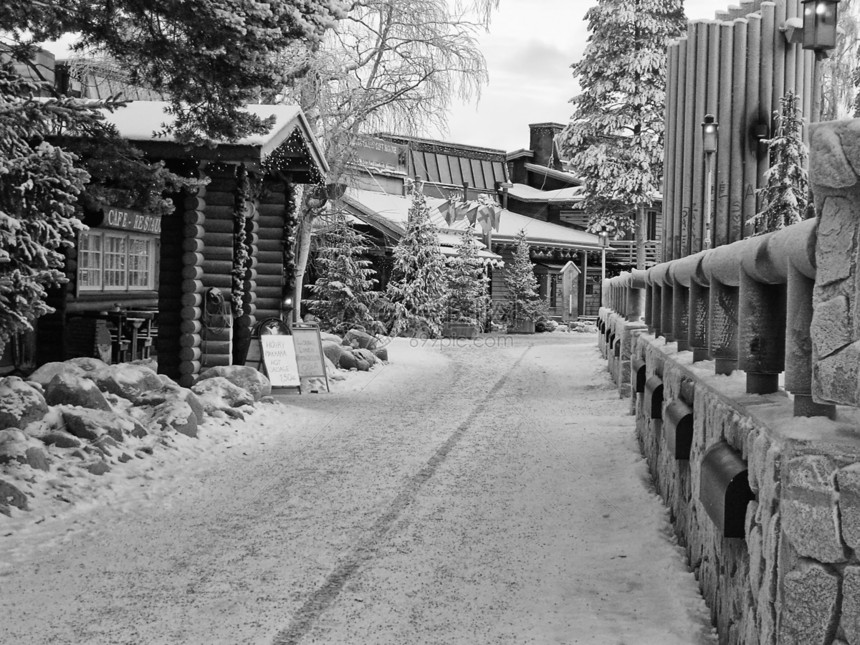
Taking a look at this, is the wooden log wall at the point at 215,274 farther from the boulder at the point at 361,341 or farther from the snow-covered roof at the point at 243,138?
the boulder at the point at 361,341

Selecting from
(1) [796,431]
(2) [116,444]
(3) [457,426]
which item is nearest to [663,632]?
(1) [796,431]

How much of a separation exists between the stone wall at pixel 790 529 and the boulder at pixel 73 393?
624cm

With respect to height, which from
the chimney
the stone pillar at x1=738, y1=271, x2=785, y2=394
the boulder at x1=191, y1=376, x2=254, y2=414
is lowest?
the boulder at x1=191, y1=376, x2=254, y2=414

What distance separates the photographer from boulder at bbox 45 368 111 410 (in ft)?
28.0

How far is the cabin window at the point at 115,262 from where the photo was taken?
14.8m

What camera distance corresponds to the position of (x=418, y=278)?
88.6ft

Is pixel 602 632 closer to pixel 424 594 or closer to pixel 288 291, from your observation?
pixel 424 594

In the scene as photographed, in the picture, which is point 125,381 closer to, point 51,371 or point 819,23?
point 51,371

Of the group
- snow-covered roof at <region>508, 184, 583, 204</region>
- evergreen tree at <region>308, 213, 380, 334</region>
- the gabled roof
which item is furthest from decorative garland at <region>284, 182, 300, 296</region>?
the gabled roof

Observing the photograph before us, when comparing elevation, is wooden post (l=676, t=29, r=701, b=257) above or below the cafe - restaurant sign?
above

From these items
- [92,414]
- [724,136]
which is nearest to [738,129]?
[724,136]

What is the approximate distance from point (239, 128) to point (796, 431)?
7.54 meters

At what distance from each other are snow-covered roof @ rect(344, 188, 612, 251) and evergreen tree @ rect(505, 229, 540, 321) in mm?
2014

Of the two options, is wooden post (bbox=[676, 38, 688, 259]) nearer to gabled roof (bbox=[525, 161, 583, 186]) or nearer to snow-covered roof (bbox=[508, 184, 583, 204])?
snow-covered roof (bbox=[508, 184, 583, 204])
